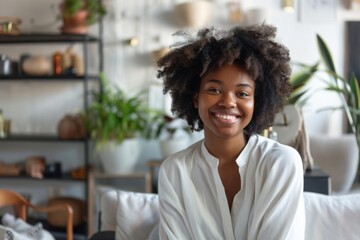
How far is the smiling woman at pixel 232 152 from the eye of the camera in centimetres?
129

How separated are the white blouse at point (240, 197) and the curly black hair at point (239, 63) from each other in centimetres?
13

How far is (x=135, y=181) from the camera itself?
3.60 meters

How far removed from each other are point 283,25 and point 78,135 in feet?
5.75

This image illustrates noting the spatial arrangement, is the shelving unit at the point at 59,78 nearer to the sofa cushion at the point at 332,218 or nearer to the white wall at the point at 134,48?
the white wall at the point at 134,48

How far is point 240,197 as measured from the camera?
134 centimetres

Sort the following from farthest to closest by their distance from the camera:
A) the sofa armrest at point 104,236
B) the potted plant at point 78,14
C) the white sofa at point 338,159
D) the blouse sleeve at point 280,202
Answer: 1. the potted plant at point 78,14
2. the white sofa at point 338,159
3. the sofa armrest at point 104,236
4. the blouse sleeve at point 280,202

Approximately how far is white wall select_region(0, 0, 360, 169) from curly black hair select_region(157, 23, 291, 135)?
2.07m

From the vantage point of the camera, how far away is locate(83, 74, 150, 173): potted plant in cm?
317

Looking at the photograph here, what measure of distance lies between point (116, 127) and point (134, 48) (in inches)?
28.5

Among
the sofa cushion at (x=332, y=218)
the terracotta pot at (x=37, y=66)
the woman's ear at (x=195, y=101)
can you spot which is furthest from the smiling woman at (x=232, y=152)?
the terracotta pot at (x=37, y=66)

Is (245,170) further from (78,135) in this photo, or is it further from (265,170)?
(78,135)

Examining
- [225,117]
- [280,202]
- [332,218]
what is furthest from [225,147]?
[332,218]

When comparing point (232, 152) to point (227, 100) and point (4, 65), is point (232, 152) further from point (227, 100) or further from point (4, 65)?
point (4, 65)

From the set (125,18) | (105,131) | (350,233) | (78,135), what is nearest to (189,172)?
(350,233)
